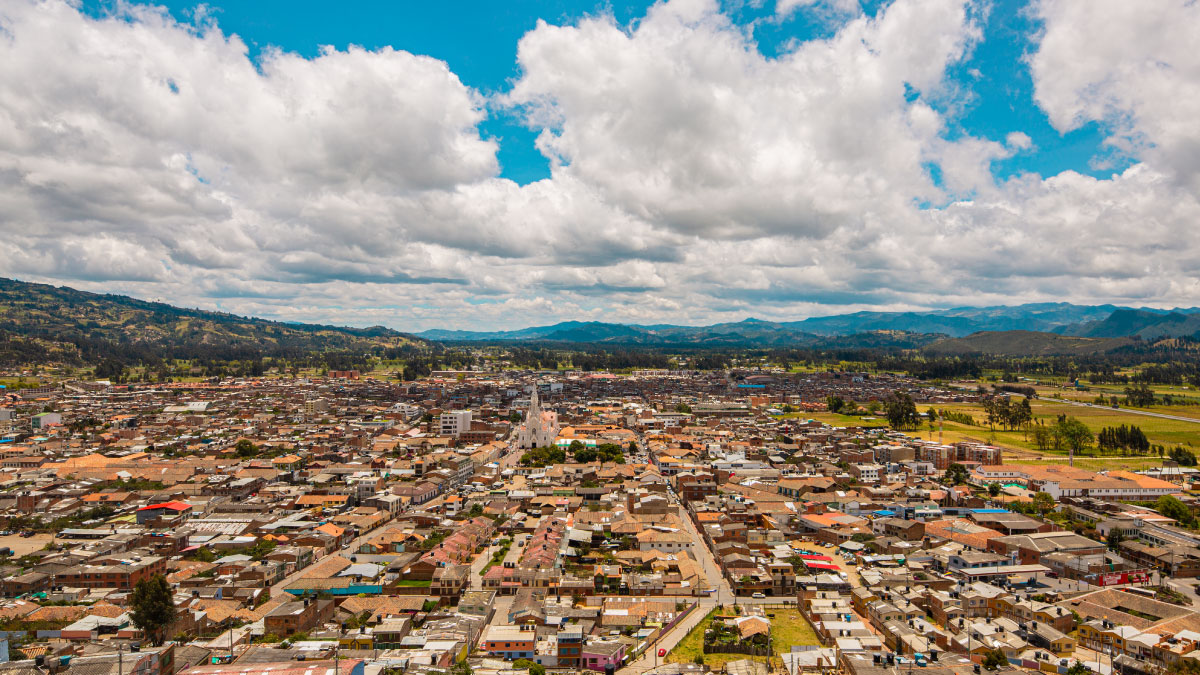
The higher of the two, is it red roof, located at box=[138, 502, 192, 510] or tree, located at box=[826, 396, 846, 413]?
tree, located at box=[826, 396, 846, 413]

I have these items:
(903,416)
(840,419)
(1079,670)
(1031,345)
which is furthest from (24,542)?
(1031,345)

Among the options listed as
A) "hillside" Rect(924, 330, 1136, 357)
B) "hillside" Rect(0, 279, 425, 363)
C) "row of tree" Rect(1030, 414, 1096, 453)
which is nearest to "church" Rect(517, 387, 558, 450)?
"row of tree" Rect(1030, 414, 1096, 453)

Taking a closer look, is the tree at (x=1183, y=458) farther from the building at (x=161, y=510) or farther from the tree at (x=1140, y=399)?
the building at (x=161, y=510)

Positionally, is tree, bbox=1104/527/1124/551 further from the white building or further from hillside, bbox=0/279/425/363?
hillside, bbox=0/279/425/363

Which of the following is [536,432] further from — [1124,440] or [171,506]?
[1124,440]

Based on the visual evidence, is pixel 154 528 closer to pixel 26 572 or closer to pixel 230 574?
pixel 26 572

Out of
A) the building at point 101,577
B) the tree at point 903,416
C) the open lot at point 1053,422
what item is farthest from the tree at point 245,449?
the tree at point 903,416
